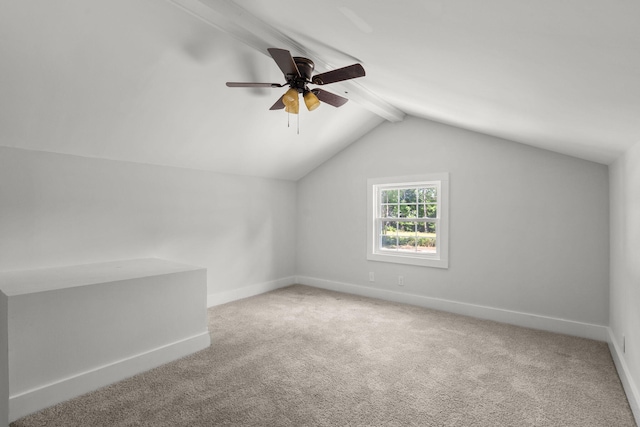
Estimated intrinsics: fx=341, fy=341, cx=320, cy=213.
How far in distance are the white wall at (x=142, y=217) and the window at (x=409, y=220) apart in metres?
1.50

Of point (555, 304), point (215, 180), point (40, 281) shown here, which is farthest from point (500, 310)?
point (40, 281)

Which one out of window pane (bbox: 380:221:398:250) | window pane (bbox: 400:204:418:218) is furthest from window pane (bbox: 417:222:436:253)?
window pane (bbox: 380:221:398:250)

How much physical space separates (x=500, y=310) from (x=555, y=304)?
21.4 inches

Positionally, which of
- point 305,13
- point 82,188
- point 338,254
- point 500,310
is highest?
point 305,13

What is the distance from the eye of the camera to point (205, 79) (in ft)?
9.72

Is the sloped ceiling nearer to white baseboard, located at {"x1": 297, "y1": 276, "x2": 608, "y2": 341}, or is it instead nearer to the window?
the window

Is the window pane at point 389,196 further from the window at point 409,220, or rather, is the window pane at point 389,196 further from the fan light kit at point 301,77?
the fan light kit at point 301,77

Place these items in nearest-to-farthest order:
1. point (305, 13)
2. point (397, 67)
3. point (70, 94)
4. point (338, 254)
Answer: point (305, 13) < point (397, 67) < point (70, 94) < point (338, 254)

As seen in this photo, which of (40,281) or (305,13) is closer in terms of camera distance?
(305,13)

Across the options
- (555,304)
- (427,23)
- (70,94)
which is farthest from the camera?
(555,304)

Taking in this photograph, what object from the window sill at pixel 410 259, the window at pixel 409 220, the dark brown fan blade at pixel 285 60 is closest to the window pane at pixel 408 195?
the window at pixel 409 220

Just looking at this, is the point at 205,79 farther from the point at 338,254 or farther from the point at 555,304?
the point at 555,304

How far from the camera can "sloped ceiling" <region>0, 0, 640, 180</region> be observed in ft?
4.33

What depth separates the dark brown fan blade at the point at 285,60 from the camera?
2217 millimetres
